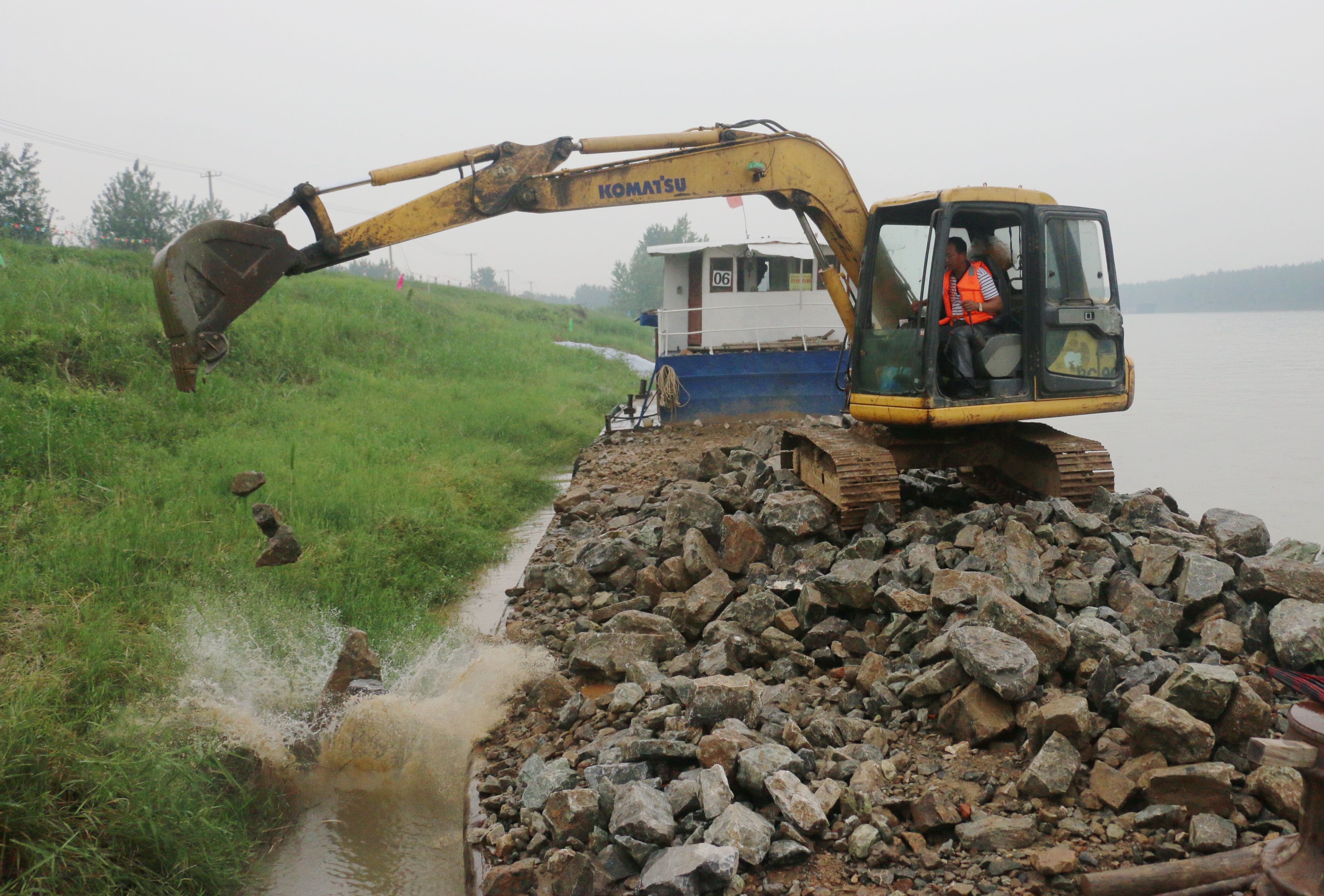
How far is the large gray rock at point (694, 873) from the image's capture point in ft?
9.52

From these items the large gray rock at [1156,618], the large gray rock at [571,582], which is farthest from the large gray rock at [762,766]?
the large gray rock at [571,582]

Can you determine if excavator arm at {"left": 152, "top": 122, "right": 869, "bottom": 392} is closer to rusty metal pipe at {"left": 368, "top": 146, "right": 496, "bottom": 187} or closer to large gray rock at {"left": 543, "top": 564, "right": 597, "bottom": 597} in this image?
rusty metal pipe at {"left": 368, "top": 146, "right": 496, "bottom": 187}

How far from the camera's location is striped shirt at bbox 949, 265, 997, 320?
5.87 meters

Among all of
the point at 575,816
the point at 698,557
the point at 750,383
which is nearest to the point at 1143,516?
the point at 698,557

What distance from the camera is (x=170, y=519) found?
6508mm

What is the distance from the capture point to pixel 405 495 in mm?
8273

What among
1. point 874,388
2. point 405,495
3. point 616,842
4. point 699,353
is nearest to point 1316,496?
point 699,353

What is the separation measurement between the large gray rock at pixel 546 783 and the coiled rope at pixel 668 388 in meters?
8.96

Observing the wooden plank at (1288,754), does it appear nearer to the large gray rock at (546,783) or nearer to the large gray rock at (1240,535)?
the large gray rock at (546,783)

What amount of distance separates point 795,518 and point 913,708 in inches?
81.8

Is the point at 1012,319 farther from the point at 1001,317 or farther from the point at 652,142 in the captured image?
the point at 652,142

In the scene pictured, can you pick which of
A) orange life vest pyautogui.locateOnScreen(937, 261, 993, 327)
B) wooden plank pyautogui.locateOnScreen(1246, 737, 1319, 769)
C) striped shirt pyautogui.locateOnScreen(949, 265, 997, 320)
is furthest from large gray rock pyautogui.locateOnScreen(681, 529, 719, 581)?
wooden plank pyautogui.locateOnScreen(1246, 737, 1319, 769)

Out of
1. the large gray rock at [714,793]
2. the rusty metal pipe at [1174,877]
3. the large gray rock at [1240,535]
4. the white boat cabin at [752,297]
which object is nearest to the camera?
the rusty metal pipe at [1174,877]

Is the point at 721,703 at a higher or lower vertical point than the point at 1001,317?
lower
